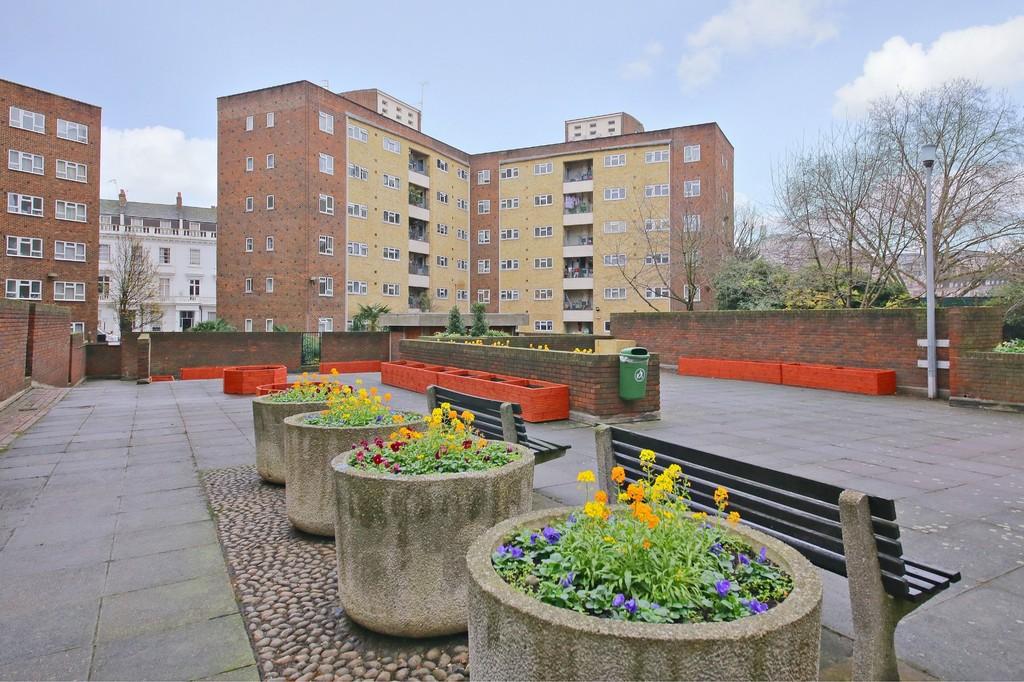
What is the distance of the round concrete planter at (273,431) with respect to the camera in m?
5.93

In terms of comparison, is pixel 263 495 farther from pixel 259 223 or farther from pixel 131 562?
pixel 259 223

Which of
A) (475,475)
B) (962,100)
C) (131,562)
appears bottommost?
(131,562)

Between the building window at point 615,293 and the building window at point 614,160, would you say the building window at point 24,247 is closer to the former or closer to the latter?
the building window at point 615,293

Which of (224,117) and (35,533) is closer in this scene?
(35,533)

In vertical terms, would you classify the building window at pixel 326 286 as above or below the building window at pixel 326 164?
below

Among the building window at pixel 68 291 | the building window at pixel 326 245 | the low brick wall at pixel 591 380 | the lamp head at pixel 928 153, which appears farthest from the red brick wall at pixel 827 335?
the building window at pixel 68 291

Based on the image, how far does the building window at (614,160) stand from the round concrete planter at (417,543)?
158 feet

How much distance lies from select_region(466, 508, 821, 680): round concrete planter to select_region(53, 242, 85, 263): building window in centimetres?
4627

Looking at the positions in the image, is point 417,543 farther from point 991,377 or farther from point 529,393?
point 991,377

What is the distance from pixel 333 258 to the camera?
41594 mm

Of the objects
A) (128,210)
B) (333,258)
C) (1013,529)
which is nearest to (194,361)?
(333,258)

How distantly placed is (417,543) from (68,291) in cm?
4494

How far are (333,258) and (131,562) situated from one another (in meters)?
39.6

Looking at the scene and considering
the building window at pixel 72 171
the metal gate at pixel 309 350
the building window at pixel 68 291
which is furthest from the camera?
the building window at pixel 72 171
